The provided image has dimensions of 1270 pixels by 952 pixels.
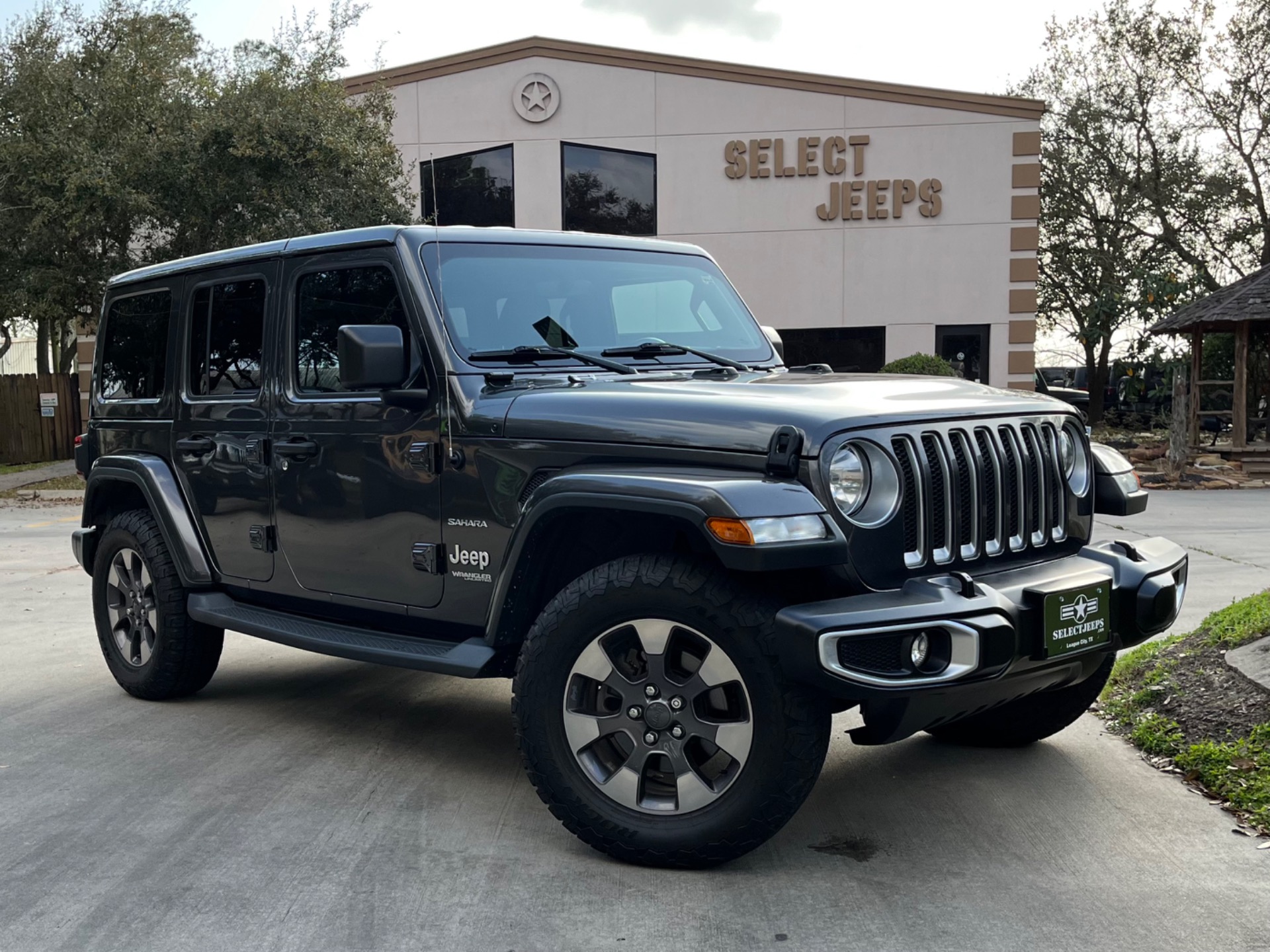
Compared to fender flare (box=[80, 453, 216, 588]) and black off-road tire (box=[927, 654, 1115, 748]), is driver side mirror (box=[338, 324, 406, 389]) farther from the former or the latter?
black off-road tire (box=[927, 654, 1115, 748])

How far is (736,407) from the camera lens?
3766 millimetres

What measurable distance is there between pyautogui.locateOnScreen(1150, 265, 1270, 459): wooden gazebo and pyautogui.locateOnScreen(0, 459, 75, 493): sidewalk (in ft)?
60.5

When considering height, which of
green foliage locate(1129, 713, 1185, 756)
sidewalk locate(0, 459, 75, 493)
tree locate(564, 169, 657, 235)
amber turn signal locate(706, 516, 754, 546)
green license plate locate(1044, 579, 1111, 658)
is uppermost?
tree locate(564, 169, 657, 235)

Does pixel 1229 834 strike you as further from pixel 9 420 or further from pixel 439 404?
pixel 9 420

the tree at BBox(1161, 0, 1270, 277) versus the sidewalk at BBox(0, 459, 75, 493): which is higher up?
the tree at BBox(1161, 0, 1270, 277)

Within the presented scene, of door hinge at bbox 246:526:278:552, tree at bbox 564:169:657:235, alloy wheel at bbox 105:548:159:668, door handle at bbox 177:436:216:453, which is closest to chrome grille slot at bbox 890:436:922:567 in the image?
door hinge at bbox 246:526:278:552

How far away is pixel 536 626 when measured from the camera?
392cm

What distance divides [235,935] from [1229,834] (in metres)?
3.03

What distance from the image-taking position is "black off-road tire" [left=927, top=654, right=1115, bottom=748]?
4.80 meters

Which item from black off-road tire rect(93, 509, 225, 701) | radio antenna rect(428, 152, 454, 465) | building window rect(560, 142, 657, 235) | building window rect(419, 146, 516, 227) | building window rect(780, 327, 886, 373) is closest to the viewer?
radio antenna rect(428, 152, 454, 465)

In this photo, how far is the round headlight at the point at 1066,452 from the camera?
4305 mm

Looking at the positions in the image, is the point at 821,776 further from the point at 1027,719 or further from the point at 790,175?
the point at 790,175

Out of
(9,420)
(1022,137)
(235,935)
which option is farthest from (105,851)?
(9,420)

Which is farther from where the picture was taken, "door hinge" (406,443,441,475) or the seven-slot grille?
"door hinge" (406,443,441,475)
